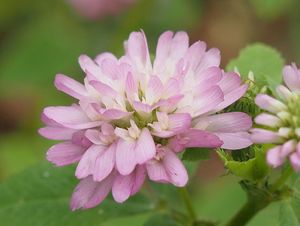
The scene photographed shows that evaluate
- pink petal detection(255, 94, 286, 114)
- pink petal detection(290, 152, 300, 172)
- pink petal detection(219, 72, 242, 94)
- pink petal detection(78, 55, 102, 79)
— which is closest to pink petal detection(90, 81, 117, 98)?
pink petal detection(78, 55, 102, 79)

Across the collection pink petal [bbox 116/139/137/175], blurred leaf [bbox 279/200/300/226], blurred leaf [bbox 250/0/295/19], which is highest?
pink petal [bbox 116/139/137/175]

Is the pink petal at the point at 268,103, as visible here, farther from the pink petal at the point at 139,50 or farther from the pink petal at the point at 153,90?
the pink petal at the point at 139,50

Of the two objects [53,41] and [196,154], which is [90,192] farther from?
[53,41]

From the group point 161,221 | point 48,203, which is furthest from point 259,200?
point 48,203

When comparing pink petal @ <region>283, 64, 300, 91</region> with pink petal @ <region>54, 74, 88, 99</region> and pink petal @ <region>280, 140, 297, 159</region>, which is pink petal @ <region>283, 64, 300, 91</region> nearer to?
pink petal @ <region>280, 140, 297, 159</region>

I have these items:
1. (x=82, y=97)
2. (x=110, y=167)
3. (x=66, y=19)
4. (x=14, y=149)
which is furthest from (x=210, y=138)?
(x=66, y=19)

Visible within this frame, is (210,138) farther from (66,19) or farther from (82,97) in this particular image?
(66,19)
